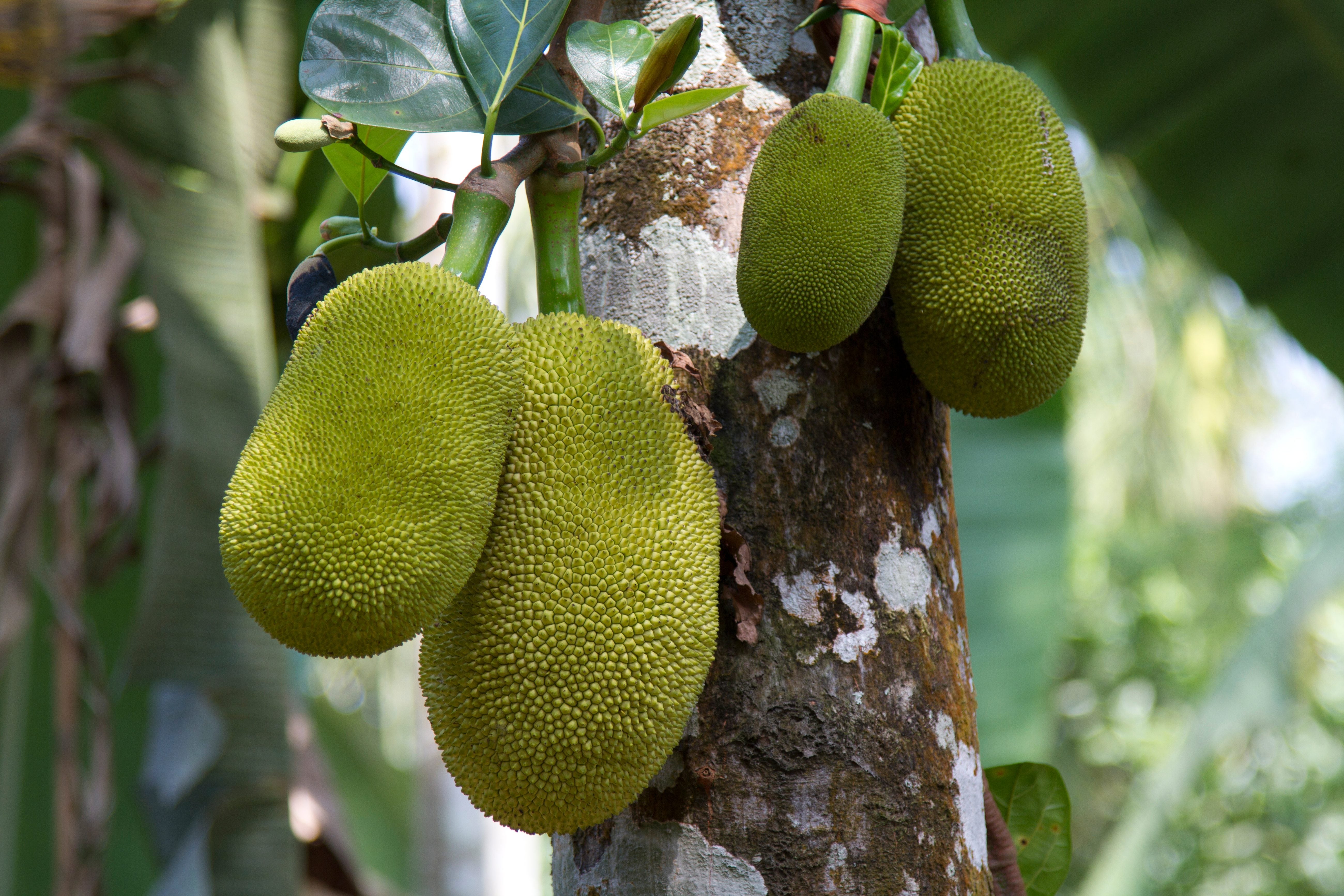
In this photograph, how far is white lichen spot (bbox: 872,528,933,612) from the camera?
80 cm

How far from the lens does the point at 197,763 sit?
1.82m

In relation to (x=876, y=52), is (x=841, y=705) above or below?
below

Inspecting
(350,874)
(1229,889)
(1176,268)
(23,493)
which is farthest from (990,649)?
(1229,889)

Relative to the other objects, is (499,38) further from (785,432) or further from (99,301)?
(99,301)

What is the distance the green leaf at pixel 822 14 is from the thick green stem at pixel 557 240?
221 millimetres

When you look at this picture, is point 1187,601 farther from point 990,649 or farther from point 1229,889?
point 990,649

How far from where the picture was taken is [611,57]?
0.78 m

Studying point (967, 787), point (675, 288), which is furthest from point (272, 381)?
point (967, 787)

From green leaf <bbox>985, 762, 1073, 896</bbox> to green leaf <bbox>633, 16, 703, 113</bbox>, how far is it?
0.66m

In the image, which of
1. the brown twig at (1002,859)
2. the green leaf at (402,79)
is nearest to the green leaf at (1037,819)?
the brown twig at (1002,859)

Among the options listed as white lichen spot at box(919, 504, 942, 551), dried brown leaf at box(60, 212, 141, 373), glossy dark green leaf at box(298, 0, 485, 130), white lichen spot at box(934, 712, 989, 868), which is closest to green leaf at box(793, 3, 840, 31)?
glossy dark green leaf at box(298, 0, 485, 130)

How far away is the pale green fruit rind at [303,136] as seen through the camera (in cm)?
79

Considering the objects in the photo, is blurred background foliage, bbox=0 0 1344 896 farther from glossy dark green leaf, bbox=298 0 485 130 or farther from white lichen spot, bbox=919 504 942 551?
white lichen spot, bbox=919 504 942 551

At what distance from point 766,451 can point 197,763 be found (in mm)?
1451
